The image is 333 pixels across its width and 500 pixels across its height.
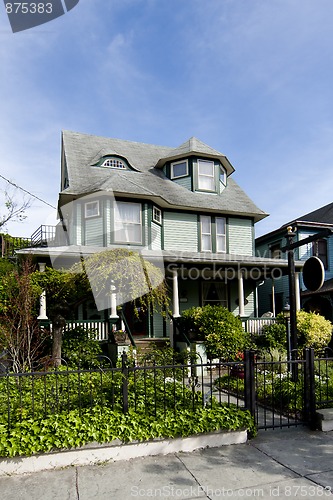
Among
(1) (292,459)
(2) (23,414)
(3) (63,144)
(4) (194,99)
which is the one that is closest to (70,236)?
(3) (63,144)

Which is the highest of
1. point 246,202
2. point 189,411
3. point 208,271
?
point 246,202

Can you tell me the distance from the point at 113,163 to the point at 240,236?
267 inches

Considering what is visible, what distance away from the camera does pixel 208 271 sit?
15.5 m

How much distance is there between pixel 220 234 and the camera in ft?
54.6

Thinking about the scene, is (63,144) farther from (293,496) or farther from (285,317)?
(293,496)

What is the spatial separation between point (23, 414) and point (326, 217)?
72.4ft

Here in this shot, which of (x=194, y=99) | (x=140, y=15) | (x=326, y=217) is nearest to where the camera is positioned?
(x=140, y=15)

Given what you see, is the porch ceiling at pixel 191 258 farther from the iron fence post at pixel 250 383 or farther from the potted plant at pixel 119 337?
the iron fence post at pixel 250 383

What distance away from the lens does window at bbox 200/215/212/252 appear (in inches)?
643

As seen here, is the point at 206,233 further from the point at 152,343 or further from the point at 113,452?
the point at 113,452

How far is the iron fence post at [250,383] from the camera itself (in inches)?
224

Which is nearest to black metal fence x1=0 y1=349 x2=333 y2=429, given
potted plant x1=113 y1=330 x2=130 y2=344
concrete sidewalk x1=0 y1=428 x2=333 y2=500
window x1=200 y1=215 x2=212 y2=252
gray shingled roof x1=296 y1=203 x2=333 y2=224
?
concrete sidewalk x1=0 y1=428 x2=333 y2=500

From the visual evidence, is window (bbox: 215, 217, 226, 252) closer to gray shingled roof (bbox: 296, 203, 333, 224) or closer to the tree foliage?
the tree foliage

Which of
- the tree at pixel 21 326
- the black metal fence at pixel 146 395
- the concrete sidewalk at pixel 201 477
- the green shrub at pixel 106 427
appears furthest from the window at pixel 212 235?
the concrete sidewalk at pixel 201 477
